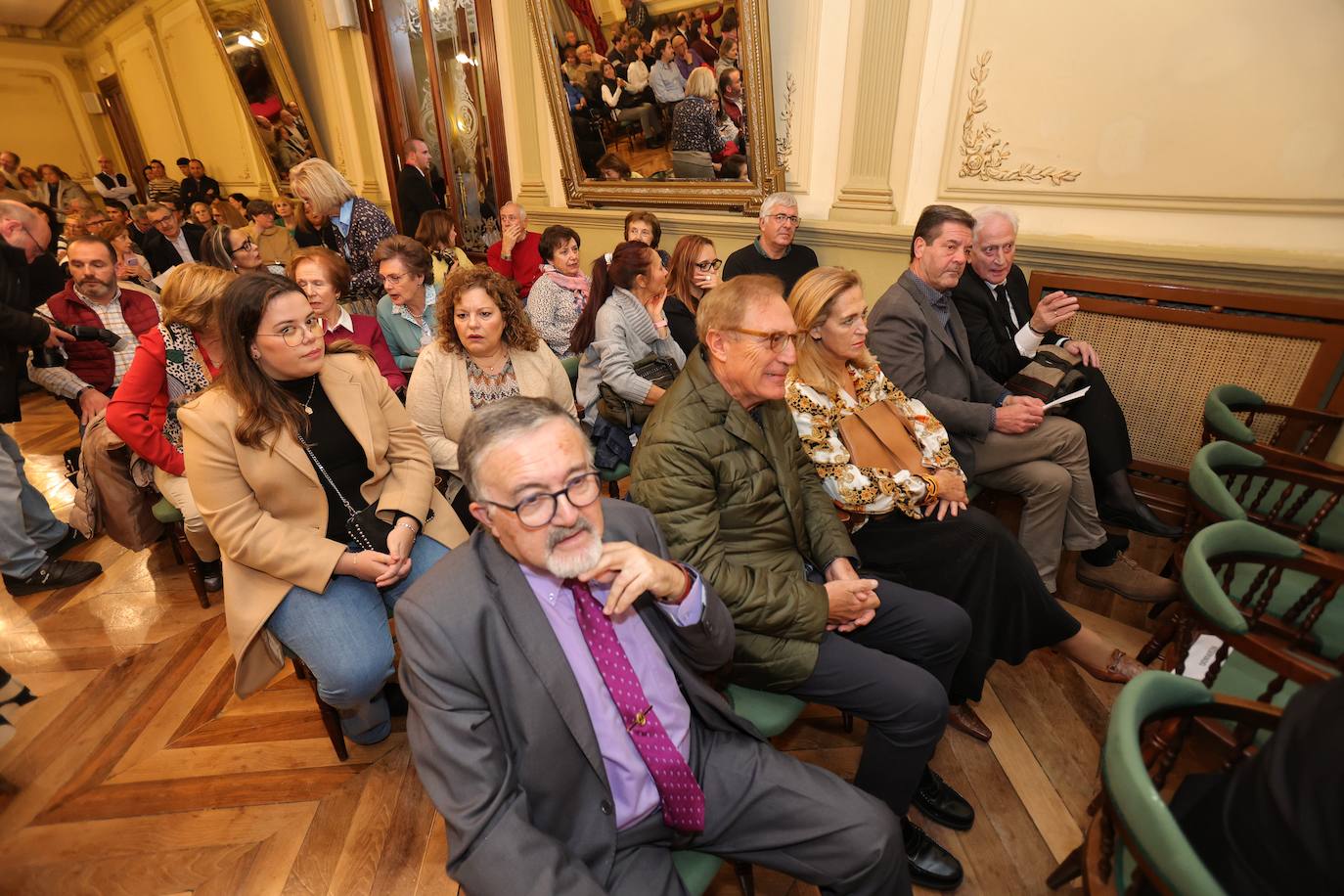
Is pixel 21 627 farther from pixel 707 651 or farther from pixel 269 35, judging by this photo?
pixel 269 35

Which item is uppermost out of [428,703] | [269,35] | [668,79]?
[269,35]

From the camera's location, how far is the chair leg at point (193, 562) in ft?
9.88

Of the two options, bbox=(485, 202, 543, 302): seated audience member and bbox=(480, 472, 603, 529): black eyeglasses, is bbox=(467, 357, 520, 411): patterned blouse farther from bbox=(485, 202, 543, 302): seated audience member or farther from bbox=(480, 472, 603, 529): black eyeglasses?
bbox=(485, 202, 543, 302): seated audience member

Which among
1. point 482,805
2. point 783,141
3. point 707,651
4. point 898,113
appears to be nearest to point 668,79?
point 783,141

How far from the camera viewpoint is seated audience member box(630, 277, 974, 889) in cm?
164

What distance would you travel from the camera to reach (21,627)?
9.67 feet

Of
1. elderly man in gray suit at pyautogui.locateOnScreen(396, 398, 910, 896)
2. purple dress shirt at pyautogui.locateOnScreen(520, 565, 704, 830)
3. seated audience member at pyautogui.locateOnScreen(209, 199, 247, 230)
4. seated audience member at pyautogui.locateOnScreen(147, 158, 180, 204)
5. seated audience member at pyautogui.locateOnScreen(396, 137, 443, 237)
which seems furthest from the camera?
seated audience member at pyautogui.locateOnScreen(147, 158, 180, 204)

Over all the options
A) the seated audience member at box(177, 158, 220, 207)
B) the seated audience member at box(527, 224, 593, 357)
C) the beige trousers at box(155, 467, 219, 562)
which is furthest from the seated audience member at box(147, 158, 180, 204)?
the beige trousers at box(155, 467, 219, 562)

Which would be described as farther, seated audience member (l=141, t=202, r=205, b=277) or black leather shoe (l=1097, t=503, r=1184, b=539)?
seated audience member (l=141, t=202, r=205, b=277)

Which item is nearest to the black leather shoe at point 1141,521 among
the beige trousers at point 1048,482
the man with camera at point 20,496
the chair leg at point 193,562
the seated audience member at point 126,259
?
the beige trousers at point 1048,482

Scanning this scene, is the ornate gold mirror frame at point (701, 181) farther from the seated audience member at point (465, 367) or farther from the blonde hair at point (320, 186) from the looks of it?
the seated audience member at point (465, 367)

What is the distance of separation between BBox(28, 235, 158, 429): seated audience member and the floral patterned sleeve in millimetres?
3582

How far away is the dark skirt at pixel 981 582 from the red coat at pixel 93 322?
4062 millimetres

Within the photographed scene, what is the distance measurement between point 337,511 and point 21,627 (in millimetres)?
2248
